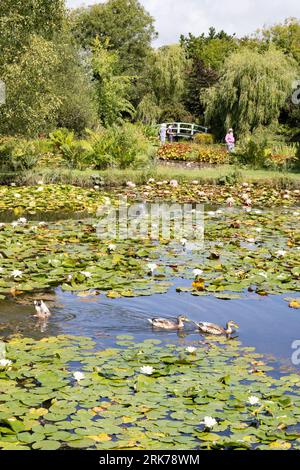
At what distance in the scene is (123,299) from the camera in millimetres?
5988

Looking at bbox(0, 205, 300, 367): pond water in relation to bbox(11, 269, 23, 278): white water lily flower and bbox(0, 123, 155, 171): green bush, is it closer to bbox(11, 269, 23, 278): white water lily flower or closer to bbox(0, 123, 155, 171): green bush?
bbox(11, 269, 23, 278): white water lily flower

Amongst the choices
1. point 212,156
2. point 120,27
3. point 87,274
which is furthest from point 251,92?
Answer: point 87,274

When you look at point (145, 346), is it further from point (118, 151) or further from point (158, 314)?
point (118, 151)

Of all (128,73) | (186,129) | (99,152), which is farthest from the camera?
(128,73)

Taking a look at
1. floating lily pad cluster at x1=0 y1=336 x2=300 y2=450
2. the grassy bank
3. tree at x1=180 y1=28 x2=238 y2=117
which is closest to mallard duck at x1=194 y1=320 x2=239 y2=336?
floating lily pad cluster at x1=0 y1=336 x2=300 y2=450

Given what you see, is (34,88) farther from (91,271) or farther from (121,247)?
(91,271)

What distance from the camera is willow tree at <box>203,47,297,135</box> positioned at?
27.8 meters

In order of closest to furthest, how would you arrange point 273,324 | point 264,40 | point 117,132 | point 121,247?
point 273,324
point 121,247
point 117,132
point 264,40

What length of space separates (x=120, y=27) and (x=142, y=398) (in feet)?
140

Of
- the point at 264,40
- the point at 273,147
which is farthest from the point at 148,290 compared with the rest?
the point at 264,40

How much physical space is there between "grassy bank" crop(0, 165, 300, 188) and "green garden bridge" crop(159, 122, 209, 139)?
47.5 ft

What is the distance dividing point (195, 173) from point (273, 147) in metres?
8.23

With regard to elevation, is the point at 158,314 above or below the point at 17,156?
below

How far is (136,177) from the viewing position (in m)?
16.0
